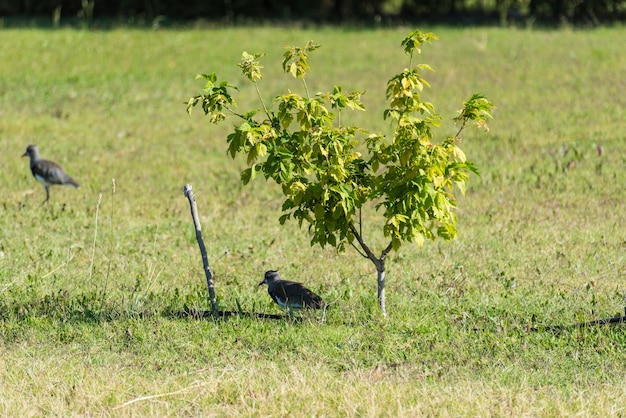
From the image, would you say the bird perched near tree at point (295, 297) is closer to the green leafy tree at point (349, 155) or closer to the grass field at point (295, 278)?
the grass field at point (295, 278)

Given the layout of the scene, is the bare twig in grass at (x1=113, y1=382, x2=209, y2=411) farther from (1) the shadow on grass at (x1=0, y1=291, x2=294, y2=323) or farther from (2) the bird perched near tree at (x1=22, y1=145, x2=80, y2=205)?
(2) the bird perched near tree at (x1=22, y1=145, x2=80, y2=205)

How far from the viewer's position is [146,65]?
24688 mm

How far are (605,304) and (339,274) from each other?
8.38ft

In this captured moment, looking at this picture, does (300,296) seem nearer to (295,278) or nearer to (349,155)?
(349,155)

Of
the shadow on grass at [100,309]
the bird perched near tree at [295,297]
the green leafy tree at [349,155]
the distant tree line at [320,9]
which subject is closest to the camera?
the green leafy tree at [349,155]

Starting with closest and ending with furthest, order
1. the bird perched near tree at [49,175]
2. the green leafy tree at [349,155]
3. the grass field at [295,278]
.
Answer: the grass field at [295,278] → the green leafy tree at [349,155] → the bird perched near tree at [49,175]

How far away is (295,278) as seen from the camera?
31.8 feet

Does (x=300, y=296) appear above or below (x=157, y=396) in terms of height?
above

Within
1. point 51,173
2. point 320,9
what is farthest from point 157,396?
point 320,9

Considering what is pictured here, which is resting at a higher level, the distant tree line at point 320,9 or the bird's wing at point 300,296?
the distant tree line at point 320,9

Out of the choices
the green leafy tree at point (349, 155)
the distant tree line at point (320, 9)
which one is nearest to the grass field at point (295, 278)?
the green leafy tree at point (349, 155)

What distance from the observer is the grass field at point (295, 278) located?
6641 millimetres

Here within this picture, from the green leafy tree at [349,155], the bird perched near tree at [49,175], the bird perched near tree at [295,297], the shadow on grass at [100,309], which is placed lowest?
the shadow on grass at [100,309]

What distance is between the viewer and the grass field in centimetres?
664
